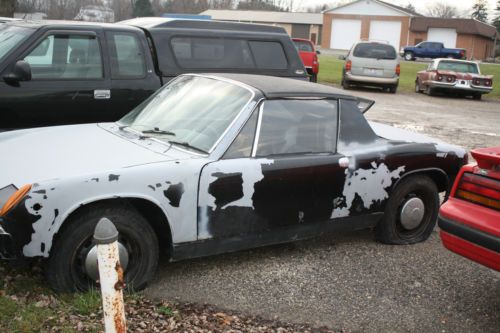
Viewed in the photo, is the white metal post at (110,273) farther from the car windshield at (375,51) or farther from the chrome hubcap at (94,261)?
the car windshield at (375,51)

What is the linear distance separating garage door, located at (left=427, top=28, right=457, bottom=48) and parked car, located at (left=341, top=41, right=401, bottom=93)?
47257 millimetres

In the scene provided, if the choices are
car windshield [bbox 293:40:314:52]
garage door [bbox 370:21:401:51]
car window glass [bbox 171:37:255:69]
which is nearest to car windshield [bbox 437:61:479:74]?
car windshield [bbox 293:40:314:52]

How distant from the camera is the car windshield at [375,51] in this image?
19.1m

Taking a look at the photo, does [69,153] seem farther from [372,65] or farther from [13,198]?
[372,65]

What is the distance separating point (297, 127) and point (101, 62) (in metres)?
Result: 2.81

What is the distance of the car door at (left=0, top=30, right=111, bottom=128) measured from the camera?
5777 mm

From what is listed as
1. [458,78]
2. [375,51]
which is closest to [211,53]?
[375,51]

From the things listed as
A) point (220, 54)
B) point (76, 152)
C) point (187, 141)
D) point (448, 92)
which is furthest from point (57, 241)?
point (448, 92)

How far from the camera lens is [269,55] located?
7453 millimetres

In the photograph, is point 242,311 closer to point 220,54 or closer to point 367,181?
point 367,181

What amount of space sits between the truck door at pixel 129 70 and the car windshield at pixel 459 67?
50.6 feet

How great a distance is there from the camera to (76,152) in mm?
3932

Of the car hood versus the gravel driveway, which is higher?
the car hood

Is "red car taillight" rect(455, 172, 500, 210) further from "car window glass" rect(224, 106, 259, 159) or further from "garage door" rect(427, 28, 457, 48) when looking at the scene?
"garage door" rect(427, 28, 457, 48)
